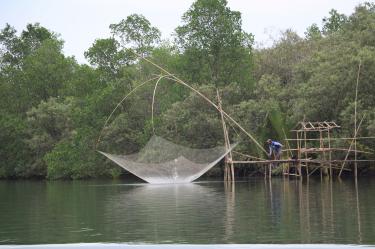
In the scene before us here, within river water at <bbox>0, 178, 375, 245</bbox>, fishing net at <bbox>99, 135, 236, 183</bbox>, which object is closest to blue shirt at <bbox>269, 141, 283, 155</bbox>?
fishing net at <bbox>99, 135, 236, 183</bbox>

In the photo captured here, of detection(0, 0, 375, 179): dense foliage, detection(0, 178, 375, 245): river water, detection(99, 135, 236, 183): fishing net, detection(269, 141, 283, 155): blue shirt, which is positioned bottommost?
detection(0, 178, 375, 245): river water

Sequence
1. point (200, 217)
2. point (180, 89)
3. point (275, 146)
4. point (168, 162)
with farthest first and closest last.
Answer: point (180, 89) < point (275, 146) < point (168, 162) < point (200, 217)

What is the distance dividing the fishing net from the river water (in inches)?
152

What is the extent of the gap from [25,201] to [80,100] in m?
24.7

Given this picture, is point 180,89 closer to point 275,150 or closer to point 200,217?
point 275,150

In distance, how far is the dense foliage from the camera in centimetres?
3428

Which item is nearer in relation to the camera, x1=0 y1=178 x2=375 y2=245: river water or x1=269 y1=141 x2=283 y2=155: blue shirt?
x1=0 y1=178 x2=375 y2=245: river water

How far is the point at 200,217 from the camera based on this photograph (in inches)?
659

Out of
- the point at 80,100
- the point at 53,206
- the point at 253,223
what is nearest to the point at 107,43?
the point at 80,100

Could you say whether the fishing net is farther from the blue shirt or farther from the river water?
the river water

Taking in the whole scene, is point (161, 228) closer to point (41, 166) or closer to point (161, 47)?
point (41, 166)

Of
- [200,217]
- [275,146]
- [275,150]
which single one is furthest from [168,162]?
[200,217]

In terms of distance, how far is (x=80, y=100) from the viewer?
1917 inches

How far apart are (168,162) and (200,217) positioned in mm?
13391
